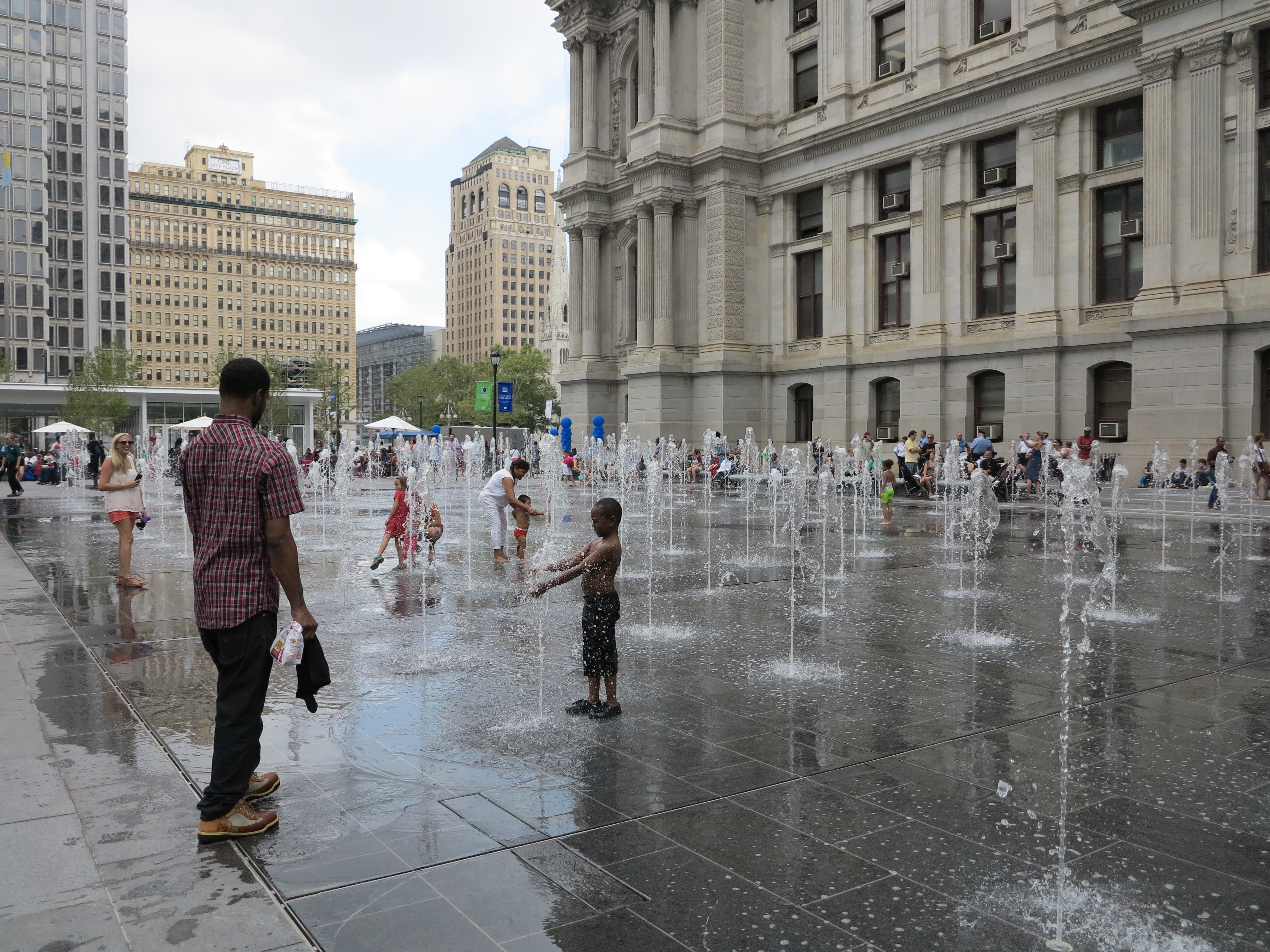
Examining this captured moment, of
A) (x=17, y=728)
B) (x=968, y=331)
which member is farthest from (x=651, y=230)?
(x=17, y=728)

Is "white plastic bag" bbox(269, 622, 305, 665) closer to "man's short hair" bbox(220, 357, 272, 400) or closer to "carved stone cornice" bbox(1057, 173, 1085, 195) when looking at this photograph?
"man's short hair" bbox(220, 357, 272, 400)

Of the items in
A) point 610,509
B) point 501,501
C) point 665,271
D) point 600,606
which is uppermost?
point 665,271

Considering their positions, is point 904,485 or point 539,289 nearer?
point 904,485

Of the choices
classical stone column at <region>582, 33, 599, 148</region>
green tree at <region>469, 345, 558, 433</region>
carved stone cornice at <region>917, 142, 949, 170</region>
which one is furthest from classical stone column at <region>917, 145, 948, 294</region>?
green tree at <region>469, 345, 558, 433</region>

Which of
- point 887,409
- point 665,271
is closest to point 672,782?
point 887,409

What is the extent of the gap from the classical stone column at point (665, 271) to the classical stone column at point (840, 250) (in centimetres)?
701

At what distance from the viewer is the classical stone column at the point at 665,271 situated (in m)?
40.8

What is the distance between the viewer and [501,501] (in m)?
13.4

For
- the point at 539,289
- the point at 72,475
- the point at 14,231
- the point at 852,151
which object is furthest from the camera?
the point at 539,289

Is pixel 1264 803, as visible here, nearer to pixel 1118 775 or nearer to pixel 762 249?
pixel 1118 775

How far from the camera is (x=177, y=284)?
5571 inches

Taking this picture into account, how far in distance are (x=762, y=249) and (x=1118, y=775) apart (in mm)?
37253

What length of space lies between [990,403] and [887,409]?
175 inches

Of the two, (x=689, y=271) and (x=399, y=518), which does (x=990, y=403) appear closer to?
(x=689, y=271)
